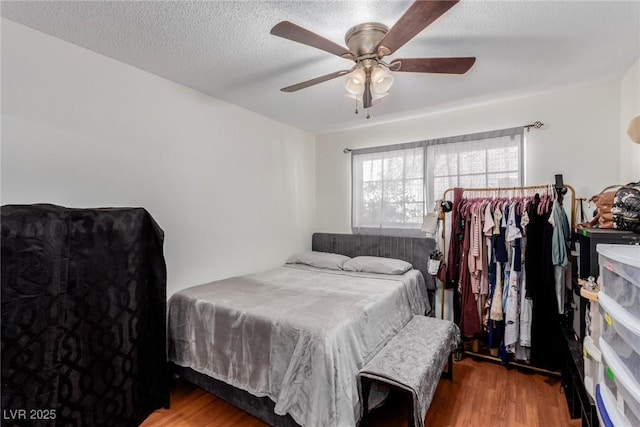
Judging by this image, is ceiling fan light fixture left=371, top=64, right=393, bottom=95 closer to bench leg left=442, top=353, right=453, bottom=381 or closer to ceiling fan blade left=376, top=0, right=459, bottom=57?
ceiling fan blade left=376, top=0, right=459, bottom=57

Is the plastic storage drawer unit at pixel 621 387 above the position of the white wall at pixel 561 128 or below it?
below

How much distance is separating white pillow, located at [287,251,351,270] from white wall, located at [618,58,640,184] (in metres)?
2.55

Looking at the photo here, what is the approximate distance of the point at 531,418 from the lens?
6.62 feet

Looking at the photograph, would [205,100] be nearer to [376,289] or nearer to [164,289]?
[164,289]

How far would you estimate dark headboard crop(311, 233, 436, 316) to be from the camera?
3.25 m

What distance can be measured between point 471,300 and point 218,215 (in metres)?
2.61

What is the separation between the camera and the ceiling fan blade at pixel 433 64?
1.65 m

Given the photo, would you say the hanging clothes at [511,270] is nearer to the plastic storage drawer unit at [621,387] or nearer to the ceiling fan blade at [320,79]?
the plastic storage drawer unit at [621,387]

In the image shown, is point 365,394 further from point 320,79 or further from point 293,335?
point 320,79

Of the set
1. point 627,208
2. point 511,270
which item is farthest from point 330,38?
point 511,270

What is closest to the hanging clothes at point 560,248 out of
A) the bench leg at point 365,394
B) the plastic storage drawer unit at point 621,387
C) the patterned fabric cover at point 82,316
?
the plastic storage drawer unit at point 621,387

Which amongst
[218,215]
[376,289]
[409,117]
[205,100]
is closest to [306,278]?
[376,289]

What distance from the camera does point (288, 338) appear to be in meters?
1.78

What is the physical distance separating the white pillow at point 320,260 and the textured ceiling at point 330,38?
1.80 metres
